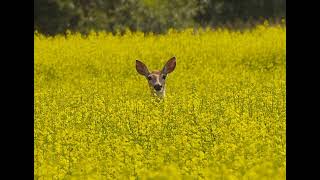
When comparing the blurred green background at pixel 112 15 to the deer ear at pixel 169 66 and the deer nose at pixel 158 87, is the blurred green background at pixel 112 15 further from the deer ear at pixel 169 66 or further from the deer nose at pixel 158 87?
the deer nose at pixel 158 87

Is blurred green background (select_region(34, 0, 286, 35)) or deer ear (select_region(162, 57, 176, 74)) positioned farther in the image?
blurred green background (select_region(34, 0, 286, 35))

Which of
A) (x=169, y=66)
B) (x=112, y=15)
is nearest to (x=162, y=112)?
(x=169, y=66)

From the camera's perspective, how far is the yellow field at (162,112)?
7922 mm

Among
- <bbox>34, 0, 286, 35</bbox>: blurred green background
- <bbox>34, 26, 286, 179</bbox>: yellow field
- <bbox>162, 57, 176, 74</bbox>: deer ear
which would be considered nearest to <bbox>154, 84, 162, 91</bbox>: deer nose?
<bbox>34, 26, 286, 179</bbox>: yellow field

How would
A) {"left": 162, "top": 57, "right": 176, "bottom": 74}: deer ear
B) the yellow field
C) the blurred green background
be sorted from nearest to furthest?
the yellow field
{"left": 162, "top": 57, "right": 176, "bottom": 74}: deer ear
the blurred green background

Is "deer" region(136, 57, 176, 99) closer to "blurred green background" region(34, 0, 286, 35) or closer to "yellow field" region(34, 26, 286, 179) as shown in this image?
"yellow field" region(34, 26, 286, 179)

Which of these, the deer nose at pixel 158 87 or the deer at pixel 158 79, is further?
the deer at pixel 158 79

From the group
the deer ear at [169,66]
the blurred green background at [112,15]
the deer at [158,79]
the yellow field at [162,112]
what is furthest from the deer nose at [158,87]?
the blurred green background at [112,15]

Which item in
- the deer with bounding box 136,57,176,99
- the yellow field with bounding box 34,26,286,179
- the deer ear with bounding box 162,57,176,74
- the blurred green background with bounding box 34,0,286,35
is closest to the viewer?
the yellow field with bounding box 34,26,286,179

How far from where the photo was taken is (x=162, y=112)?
11406 millimetres

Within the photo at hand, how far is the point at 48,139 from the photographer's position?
9.78 meters

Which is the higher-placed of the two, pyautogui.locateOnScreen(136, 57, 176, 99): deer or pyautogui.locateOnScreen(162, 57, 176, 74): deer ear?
pyautogui.locateOnScreen(162, 57, 176, 74): deer ear

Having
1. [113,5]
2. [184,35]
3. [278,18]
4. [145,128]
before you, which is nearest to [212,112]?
[145,128]

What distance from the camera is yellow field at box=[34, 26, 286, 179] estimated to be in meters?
7.92
